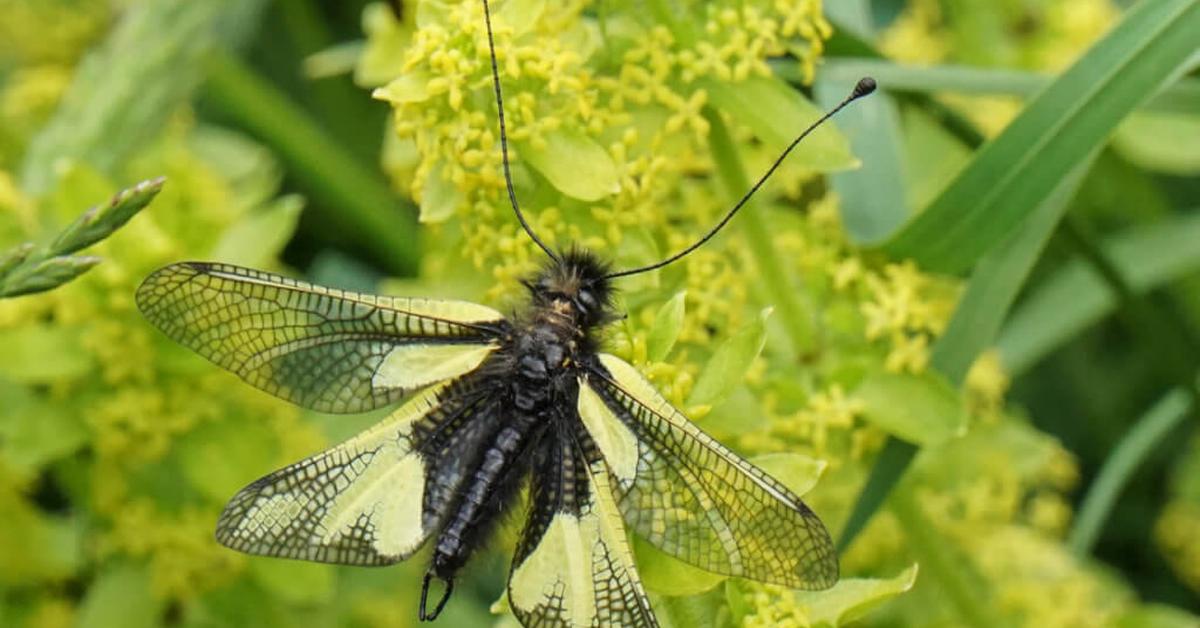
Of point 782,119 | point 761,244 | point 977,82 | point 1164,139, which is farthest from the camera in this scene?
point 1164,139

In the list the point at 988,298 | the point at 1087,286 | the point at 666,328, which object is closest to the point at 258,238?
the point at 666,328

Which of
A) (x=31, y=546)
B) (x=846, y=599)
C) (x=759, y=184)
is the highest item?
(x=759, y=184)

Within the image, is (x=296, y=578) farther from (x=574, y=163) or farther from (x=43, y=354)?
(x=574, y=163)

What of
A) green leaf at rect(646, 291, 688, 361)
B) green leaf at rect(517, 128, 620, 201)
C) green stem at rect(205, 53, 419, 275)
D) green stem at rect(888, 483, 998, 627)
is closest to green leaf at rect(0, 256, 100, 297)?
green leaf at rect(517, 128, 620, 201)

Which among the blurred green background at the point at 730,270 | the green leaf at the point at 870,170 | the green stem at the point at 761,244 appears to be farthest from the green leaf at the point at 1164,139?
the green stem at the point at 761,244

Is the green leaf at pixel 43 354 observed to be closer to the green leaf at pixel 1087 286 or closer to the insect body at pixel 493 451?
the insect body at pixel 493 451

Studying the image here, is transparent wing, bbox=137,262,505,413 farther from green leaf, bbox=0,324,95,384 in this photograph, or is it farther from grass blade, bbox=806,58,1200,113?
grass blade, bbox=806,58,1200,113
